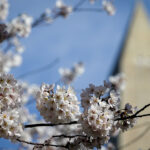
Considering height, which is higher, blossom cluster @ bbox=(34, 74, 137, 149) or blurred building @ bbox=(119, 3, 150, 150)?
blurred building @ bbox=(119, 3, 150, 150)

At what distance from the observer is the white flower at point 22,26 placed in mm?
4575

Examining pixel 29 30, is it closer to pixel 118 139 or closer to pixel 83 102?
pixel 83 102

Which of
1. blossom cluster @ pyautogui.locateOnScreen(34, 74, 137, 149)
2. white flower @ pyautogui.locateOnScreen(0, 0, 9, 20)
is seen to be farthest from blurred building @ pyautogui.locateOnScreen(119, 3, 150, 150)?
blossom cluster @ pyautogui.locateOnScreen(34, 74, 137, 149)

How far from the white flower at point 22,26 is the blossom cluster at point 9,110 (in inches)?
108

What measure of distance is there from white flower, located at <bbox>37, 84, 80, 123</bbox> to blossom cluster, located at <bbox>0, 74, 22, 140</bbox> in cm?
20

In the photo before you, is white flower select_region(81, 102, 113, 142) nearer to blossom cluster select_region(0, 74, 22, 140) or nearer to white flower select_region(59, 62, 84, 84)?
blossom cluster select_region(0, 74, 22, 140)

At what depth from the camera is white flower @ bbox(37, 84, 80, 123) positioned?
197cm

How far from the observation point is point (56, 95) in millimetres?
1977

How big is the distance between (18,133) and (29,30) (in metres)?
2.97

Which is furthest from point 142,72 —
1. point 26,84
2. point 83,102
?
point 83,102

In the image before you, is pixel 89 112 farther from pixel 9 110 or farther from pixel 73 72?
pixel 73 72

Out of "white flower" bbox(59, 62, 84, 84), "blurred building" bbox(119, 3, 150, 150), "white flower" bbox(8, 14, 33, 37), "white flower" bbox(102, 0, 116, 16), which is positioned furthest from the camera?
"blurred building" bbox(119, 3, 150, 150)

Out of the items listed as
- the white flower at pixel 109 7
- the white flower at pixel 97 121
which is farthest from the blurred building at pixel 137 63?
the white flower at pixel 97 121

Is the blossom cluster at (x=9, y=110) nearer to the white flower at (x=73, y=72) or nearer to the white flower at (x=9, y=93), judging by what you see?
the white flower at (x=9, y=93)
